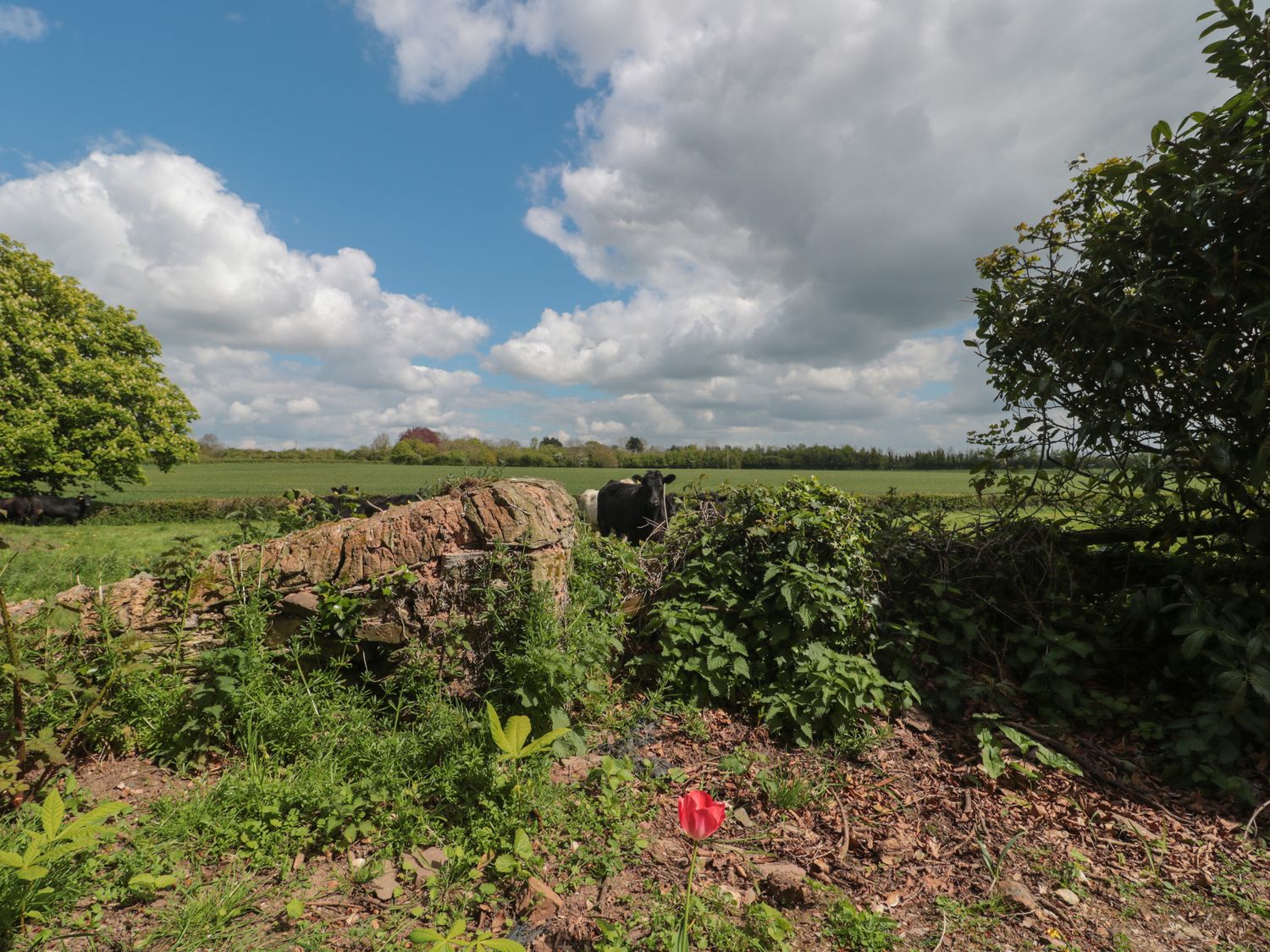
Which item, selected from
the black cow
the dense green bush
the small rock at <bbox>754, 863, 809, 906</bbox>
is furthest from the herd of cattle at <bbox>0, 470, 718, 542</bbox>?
the small rock at <bbox>754, 863, 809, 906</bbox>

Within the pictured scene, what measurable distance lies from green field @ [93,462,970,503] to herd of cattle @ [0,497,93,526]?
2.40 metres

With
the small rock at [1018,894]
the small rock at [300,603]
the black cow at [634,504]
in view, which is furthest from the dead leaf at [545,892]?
the black cow at [634,504]

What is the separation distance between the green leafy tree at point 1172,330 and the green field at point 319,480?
15.1m

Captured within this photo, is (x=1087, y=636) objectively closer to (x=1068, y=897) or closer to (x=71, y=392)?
(x=1068, y=897)

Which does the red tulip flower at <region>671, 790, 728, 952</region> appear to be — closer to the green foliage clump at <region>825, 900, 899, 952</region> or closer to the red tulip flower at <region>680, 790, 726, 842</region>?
the red tulip flower at <region>680, 790, 726, 842</region>

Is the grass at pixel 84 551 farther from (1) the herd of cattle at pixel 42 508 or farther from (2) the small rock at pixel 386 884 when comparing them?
(2) the small rock at pixel 386 884

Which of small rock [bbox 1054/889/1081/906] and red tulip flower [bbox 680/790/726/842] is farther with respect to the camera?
small rock [bbox 1054/889/1081/906]

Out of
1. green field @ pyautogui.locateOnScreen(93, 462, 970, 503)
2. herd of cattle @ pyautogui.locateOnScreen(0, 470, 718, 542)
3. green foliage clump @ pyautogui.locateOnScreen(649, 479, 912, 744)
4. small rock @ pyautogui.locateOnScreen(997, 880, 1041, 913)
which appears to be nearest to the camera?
small rock @ pyautogui.locateOnScreen(997, 880, 1041, 913)

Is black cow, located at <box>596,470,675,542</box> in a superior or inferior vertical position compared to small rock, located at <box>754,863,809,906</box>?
superior

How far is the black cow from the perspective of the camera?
10438mm

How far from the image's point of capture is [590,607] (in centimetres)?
439

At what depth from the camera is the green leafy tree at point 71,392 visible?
15133 mm

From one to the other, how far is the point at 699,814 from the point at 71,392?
22.1 metres

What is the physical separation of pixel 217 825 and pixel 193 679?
1.25 m
